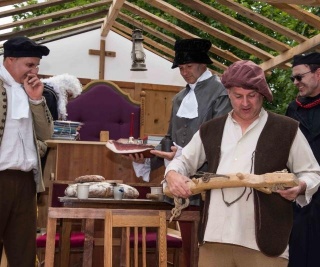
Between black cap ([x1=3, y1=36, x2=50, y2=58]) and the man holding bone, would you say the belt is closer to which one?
black cap ([x1=3, y1=36, x2=50, y2=58])

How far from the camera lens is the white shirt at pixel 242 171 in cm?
253

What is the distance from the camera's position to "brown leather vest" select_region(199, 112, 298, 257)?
8.20ft

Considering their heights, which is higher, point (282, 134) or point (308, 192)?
point (282, 134)

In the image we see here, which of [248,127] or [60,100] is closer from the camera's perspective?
[248,127]

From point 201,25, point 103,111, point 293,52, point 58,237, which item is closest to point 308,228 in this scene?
point 58,237

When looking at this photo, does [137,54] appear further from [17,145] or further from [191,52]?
[17,145]

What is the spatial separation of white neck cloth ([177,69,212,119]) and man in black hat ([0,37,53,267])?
81 centimetres

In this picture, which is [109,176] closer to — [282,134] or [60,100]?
[60,100]

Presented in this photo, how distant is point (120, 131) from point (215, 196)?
15.0 feet

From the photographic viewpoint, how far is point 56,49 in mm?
10141

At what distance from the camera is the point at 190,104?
3.78 meters

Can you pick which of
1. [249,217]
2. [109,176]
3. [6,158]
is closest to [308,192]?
[249,217]

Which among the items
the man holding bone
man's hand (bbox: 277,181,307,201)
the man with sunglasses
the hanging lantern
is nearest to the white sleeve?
the man holding bone

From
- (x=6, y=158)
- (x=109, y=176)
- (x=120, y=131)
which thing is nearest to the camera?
(x=6, y=158)
